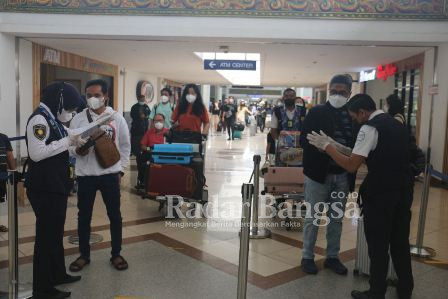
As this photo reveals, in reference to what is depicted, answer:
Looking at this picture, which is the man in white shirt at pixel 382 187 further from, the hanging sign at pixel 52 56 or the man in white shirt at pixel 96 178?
the hanging sign at pixel 52 56

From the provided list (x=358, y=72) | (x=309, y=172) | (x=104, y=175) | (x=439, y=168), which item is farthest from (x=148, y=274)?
(x=358, y=72)

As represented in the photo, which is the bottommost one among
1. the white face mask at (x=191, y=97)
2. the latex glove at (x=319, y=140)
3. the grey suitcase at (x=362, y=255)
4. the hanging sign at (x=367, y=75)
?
the grey suitcase at (x=362, y=255)

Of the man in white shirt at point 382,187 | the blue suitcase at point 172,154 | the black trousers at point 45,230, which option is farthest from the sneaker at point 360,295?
the blue suitcase at point 172,154

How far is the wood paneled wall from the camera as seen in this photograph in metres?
10.1

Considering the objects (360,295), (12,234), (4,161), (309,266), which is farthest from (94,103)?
(360,295)

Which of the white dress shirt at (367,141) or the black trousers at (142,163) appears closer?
the white dress shirt at (367,141)

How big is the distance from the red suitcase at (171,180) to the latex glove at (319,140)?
86.4 inches

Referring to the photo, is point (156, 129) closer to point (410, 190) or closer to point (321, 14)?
point (321, 14)

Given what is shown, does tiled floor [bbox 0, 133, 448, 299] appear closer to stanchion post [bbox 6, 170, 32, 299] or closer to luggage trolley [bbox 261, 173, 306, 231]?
luggage trolley [bbox 261, 173, 306, 231]

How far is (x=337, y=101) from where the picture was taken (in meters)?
3.90

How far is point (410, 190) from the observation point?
11.0 feet

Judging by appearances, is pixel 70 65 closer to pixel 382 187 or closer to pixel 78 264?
pixel 78 264

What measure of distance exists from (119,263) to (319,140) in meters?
2.05

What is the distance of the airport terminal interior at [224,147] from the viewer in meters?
3.77
